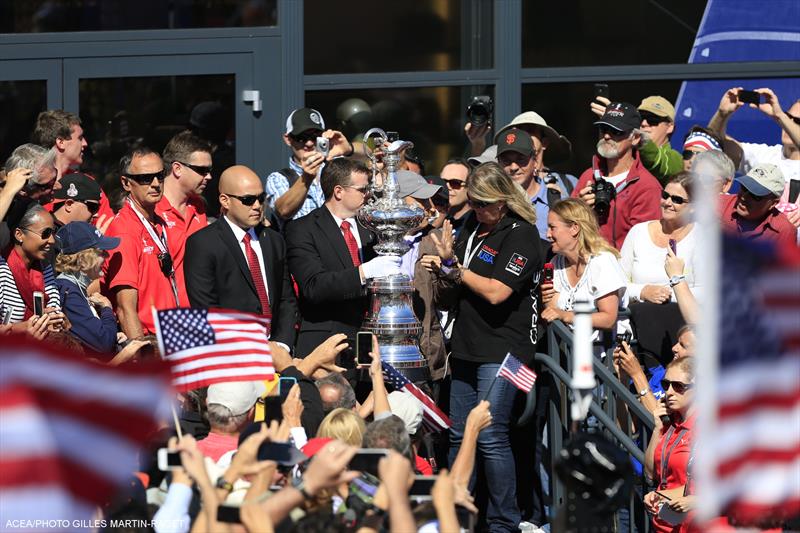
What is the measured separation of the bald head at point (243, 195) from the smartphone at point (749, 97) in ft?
13.8

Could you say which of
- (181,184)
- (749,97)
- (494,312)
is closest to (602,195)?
(494,312)

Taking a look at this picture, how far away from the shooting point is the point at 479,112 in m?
10.8

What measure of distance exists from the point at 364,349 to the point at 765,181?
3000mm

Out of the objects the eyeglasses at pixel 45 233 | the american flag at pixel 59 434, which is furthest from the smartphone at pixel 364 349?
the american flag at pixel 59 434

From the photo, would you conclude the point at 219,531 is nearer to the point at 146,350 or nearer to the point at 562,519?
the point at 562,519

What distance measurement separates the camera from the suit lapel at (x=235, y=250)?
8.59 metres

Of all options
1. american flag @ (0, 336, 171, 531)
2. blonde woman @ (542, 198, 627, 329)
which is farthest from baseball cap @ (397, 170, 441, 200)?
american flag @ (0, 336, 171, 531)

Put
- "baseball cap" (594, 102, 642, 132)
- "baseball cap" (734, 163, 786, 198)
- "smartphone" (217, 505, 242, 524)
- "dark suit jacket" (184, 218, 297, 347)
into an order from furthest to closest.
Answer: "baseball cap" (594, 102, 642, 132) → "baseball cap" (734, 163, 786, 198) → "dark suit jacket" (184, 218, 297, 347) → "smartphone" (217, 505, 242, 524)

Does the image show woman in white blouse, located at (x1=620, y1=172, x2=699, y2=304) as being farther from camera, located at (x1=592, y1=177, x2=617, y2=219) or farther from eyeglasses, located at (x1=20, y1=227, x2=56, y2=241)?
eyeglasses, located at (x1=20, y1=227, x2=56, y2=241)

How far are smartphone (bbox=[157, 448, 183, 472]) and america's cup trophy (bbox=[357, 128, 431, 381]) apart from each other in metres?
2.29

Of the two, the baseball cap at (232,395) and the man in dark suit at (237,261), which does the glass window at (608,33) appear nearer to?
the man in dark suit at (237,261)

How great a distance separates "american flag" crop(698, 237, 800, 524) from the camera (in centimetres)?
503

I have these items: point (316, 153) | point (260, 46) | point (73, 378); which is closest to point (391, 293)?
point (316, 153)

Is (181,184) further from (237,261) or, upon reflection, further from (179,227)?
(237,261)
